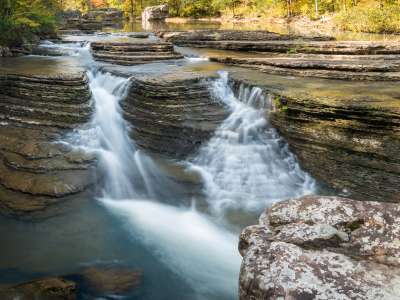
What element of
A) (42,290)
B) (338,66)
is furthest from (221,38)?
(42,290)

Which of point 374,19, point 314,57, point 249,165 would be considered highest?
point 374,19

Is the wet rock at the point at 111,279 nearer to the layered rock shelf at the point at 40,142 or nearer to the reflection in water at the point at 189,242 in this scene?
the reflection in water at the point at 189,242

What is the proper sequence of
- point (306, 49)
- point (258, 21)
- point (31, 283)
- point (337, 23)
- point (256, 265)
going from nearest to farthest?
1. point (256, 265)
2. point (31, 283)
3. point (306, 49)
4. point (337, 23)
5. point (258, 21)

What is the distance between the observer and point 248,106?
10.9m

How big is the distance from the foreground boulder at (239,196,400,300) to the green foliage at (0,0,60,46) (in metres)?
14.9

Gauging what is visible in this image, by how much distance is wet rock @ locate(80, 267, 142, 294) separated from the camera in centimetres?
665

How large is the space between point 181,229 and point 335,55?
32.1 ft

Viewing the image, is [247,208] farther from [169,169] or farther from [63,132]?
[63,132]

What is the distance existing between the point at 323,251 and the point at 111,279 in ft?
14.0

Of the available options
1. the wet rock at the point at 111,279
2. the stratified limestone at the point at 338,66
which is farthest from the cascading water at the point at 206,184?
the stratified limestone at the point at 338,66

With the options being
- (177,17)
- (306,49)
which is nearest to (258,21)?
(177,17)

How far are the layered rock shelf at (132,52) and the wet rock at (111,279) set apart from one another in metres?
9.80

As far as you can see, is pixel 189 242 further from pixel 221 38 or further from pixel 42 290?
pixel 221 38

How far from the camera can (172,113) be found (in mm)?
10719
